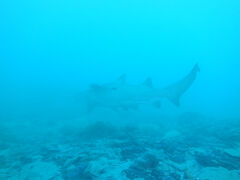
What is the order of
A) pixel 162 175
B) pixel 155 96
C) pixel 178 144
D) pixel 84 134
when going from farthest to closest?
pixel 155 96 < pixel 84 134 < pixel 178 144 < pixel 162 175

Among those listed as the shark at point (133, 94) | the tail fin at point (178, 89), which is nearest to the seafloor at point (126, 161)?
the tail fin at point (178, 89)

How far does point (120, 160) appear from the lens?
5.27 metres

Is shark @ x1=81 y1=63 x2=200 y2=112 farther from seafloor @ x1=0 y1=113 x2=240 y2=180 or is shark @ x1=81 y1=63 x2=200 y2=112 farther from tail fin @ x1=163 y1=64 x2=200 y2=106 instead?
seafloor @ x1=0 y1=113 x2=240 y2=180

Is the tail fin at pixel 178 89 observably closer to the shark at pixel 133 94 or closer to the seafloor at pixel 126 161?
the shark at pixel 133 94

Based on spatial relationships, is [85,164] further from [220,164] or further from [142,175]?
[220,164]

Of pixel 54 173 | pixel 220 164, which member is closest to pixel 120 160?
pixel 54 173

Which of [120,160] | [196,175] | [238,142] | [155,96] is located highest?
[155,96]

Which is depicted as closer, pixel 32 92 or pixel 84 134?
pixel 84 134

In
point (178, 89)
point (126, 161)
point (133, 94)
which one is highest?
point (133, 94)

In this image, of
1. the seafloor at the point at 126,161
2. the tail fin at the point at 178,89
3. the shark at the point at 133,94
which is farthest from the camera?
the shark at the point at 133,94

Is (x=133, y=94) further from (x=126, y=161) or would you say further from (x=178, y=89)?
(x=126, y=161)

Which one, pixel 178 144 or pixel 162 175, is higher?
pixel 178 144

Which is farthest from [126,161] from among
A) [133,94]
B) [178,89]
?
[178,89]

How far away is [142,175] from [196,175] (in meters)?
1.28
